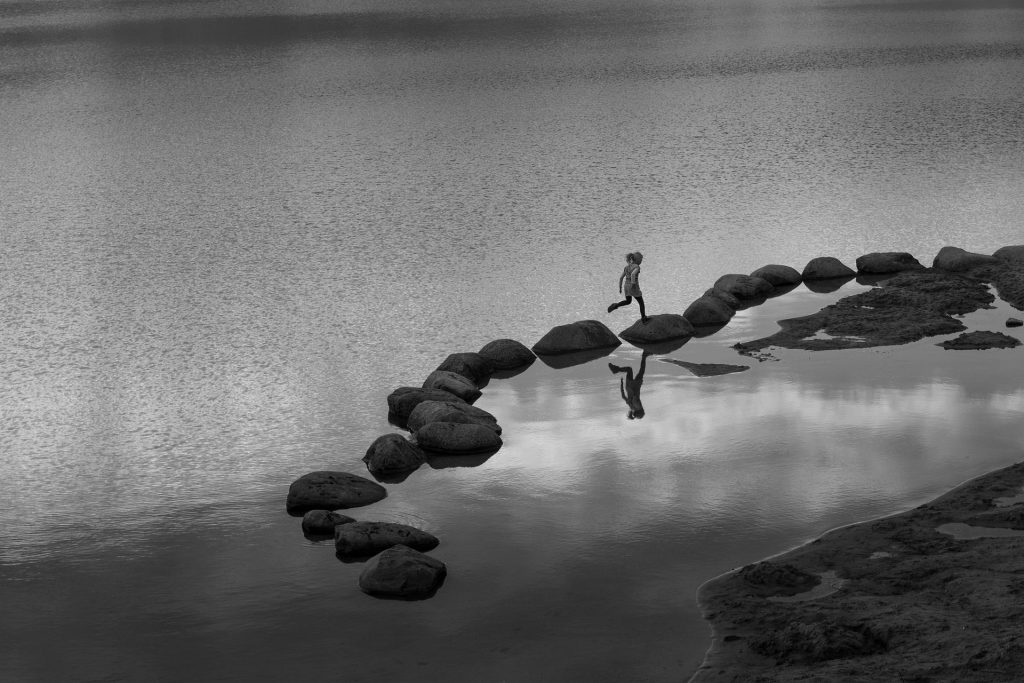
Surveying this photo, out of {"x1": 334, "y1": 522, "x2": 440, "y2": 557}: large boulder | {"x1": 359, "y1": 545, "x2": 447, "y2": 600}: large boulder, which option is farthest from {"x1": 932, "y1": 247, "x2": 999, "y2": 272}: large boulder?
{"x1": 359, "y1": 545, "x2": 447, "y2": 600}: large boulder

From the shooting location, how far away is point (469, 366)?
26844 mm

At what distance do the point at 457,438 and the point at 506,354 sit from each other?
5.32 m

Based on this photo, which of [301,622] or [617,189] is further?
[617,189]

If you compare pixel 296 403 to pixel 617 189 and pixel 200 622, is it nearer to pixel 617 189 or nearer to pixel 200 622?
pixel 200 622

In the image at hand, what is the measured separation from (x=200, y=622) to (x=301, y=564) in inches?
79.3

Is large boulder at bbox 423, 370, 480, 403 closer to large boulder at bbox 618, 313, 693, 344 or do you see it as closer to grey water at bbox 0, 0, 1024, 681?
grey water at bbox 0, 0, 1024, 681

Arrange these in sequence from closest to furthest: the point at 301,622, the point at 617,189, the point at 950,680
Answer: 1. the point at 950,680
2. the point at 301,622
3. the point at 617,189

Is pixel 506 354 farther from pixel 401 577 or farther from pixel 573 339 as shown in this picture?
pixel 401 577

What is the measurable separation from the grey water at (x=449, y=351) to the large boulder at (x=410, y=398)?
0.62 meters

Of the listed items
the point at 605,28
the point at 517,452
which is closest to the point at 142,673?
the point at 517,452

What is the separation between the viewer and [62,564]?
1897 cm

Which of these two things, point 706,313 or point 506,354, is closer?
point 506,354

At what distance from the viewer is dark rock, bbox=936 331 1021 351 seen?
27.5 m

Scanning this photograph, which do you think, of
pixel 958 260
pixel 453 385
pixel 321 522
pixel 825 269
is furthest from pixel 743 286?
pixel 321 522
